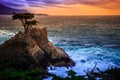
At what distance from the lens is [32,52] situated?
122 feet

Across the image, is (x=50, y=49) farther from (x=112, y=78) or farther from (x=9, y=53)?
(x=112, y=78)

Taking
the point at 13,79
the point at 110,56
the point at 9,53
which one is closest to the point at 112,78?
the point at 13,79

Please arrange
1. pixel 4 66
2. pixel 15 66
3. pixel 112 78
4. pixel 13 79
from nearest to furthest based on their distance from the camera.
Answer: pixel 112 78 < pixel 13 79 < pixel 4 66 < pixel 15 66

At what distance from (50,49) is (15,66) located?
7.65 m

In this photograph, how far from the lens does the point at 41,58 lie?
1511 inches

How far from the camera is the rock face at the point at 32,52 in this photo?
119 ft

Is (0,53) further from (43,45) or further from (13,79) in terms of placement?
(13,79)

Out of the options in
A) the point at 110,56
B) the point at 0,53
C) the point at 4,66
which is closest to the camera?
the point at 4,66

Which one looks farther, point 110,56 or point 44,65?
point 110,56

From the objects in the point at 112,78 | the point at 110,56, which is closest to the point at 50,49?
the point at 110,56

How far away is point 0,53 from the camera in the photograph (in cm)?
3788

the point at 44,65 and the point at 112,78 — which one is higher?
the point at 112,78

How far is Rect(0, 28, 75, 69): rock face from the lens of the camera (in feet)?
119

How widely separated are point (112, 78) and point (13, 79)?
9.64 m
